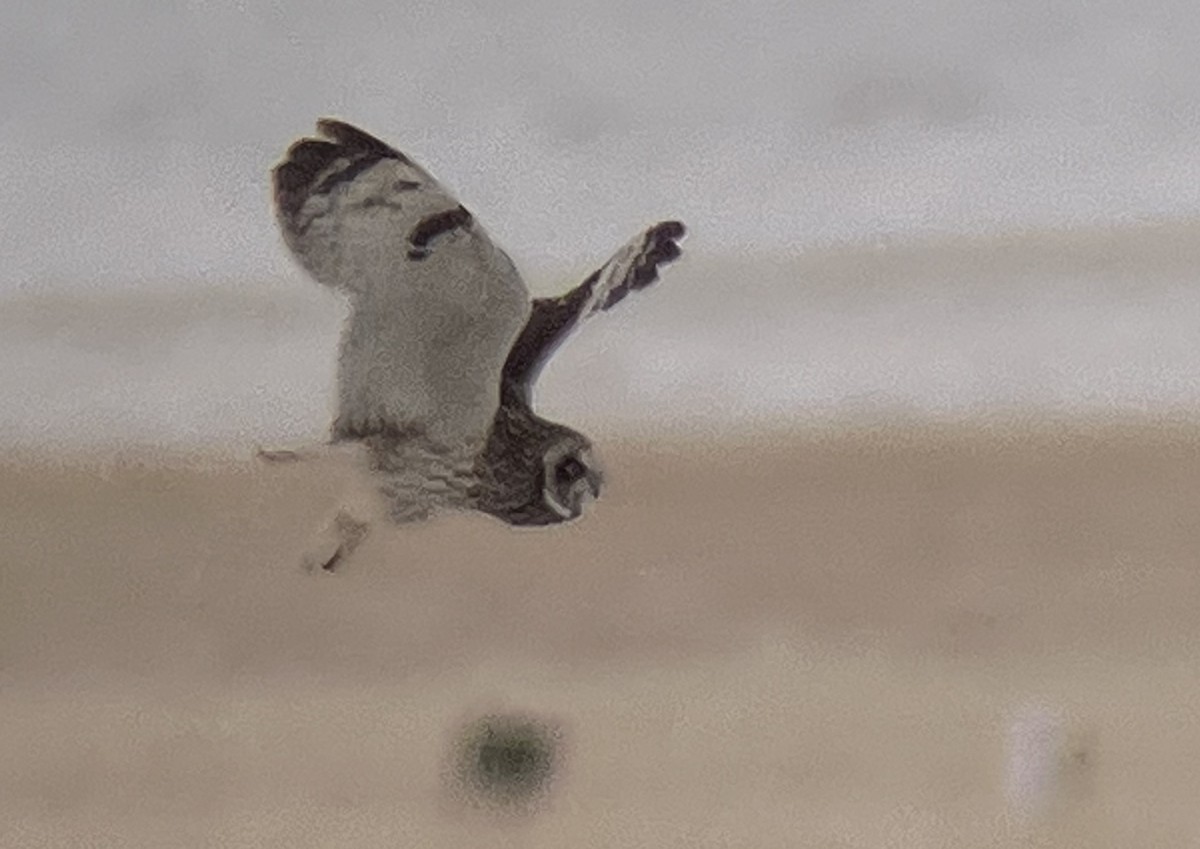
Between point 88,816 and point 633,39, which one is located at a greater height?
point 633,39

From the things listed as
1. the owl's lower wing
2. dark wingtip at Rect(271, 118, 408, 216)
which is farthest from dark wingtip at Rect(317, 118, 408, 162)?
the owl's lower wing

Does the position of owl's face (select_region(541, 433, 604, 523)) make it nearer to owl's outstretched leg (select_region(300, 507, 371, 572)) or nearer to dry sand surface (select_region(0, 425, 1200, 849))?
dry sand surface (select_region(0, 425, 1200, 849))

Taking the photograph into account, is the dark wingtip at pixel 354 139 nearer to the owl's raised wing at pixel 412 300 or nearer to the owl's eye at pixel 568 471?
the owl's raised wing at pixel 412 300

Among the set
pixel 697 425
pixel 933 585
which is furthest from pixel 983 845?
pixel 697 425

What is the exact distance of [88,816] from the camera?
995 millimetres

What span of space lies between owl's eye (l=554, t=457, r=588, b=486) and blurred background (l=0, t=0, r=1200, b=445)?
0.11 ft

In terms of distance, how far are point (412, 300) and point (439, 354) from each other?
4 centimetres

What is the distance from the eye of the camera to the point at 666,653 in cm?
98

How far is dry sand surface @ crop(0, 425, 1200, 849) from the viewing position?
0.94m

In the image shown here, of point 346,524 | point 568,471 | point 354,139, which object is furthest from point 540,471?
point 354,139

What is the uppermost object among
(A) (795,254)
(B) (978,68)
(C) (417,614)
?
(B) (978,68)

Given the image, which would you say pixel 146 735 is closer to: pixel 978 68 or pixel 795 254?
pixel 795 254

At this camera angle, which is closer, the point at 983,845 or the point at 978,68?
the point at 983,845

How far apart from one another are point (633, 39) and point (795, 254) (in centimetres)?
18
